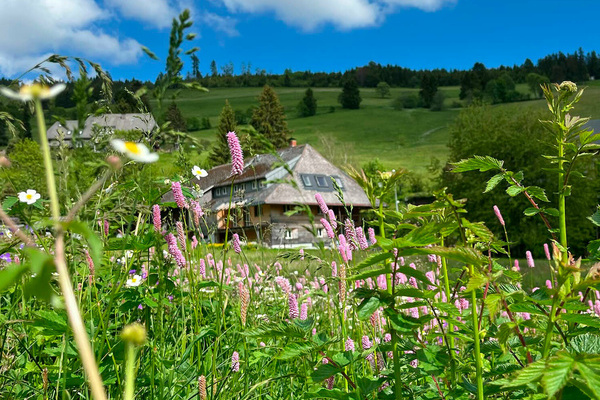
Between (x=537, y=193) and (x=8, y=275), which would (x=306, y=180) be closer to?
(x=537, y=193)

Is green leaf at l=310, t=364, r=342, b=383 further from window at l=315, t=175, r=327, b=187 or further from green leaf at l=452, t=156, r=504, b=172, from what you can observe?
window at l=315, t=175, r=327, b=187

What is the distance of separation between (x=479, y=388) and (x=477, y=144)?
2730 cm

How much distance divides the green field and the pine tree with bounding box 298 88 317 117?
4.44ft

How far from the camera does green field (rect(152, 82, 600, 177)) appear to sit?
224 feet

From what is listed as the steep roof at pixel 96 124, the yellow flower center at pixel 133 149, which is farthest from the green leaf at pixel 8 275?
the steep roof at pixel 96 124

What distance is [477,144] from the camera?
2695 centimetres

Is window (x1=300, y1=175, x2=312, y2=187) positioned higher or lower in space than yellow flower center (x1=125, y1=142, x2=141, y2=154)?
higher

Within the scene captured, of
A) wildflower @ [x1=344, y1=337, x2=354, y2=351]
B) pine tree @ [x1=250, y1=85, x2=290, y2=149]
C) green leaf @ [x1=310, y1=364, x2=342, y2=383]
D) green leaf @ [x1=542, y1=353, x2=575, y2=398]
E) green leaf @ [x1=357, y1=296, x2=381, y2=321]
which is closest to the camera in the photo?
green leaf @ [x1=542, y1=353, x2=575, y2=398]

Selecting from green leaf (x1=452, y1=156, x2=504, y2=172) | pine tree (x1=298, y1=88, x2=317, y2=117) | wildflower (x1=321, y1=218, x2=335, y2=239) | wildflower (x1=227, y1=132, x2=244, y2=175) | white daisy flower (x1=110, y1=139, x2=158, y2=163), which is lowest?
wildflower (x1=321, y1=218, x2=335, y2=239)

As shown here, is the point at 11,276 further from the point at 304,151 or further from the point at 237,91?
the point at 237,91

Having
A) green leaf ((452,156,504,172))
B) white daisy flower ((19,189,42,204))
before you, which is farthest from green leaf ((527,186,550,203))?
white daisy flower ((19,189,42,204))

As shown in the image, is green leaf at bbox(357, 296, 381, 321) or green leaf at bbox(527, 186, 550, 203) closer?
green leaf at bbox(357, 296, 381, 321)

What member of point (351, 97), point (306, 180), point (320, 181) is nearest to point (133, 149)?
point (306, 180)

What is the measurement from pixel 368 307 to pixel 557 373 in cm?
57
